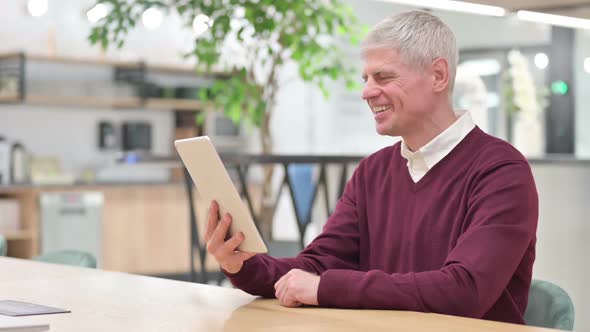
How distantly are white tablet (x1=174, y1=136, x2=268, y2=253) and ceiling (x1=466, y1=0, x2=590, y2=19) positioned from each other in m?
1.33

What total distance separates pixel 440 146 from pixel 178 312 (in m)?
0.68

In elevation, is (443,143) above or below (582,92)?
below

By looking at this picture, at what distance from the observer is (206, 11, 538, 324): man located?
1.93 m

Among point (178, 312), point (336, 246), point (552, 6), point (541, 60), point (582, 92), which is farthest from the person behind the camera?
point (541, 60)

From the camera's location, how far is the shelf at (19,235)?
7.99 metres

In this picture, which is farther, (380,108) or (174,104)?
(174,104)

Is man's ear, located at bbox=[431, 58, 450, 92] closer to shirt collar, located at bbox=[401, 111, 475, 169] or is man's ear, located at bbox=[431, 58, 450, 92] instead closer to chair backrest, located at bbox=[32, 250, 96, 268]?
shirt collar, located at bbox=[401, 111, 475, 169]

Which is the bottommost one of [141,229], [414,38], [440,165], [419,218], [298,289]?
[141,229]

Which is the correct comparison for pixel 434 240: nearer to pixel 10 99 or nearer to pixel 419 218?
pixel 419 218

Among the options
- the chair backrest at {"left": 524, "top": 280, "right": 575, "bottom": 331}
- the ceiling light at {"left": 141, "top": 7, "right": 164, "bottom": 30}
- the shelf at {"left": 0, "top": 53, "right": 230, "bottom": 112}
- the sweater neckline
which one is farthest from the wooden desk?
the ceiling light at {"left": 141, "top": 7, "right": 164, "bottom": 30}

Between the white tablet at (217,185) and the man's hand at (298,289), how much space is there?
78mm

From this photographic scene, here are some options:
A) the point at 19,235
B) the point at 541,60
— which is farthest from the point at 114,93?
the point at 541,60

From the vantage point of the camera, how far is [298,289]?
1.96 m

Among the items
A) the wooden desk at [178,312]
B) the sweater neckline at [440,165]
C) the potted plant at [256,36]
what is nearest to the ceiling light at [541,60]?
the potted plant at [256,36]
